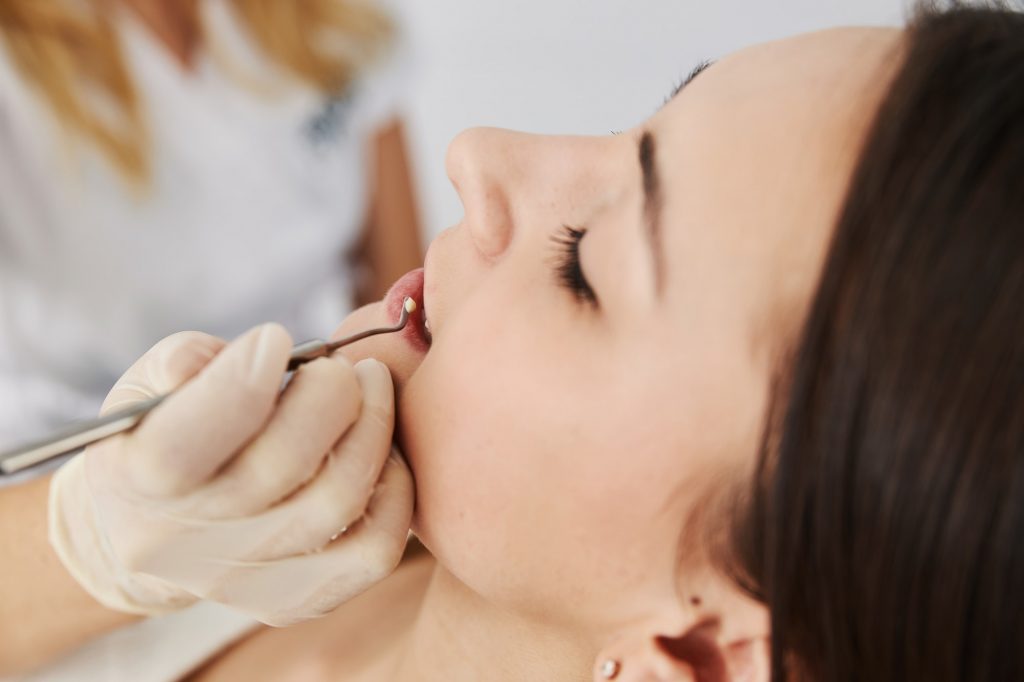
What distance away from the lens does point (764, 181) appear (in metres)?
0.56

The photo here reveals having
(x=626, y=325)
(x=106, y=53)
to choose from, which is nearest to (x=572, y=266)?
(x=626, y=325)

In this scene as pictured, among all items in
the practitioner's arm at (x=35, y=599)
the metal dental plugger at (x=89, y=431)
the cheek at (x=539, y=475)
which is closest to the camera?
the metal dental plugger at (x=89, y=431)

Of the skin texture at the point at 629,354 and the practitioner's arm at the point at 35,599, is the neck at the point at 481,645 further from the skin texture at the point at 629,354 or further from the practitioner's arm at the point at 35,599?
the practitioner's arm at the point at 35,599

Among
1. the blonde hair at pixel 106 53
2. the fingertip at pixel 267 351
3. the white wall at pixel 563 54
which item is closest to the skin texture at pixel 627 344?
the fingertip at pixel 267 351

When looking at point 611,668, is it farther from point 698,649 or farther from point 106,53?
point 106,53

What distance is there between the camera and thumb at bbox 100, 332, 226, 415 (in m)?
0.65

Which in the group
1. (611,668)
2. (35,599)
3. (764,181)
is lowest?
(35,599)

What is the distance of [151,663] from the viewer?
3.20 feet

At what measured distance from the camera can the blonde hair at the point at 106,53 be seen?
3.83 ft

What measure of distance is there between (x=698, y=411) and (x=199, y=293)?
3.15ft

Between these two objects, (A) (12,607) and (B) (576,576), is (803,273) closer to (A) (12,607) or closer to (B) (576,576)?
(B) (576,576)

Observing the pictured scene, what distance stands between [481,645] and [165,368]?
0.35 m

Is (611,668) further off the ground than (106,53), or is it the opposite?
(106,53)

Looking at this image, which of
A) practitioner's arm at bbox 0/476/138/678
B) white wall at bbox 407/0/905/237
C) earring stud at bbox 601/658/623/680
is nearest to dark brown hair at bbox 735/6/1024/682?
earring stud at bbox 601/658/623/680
